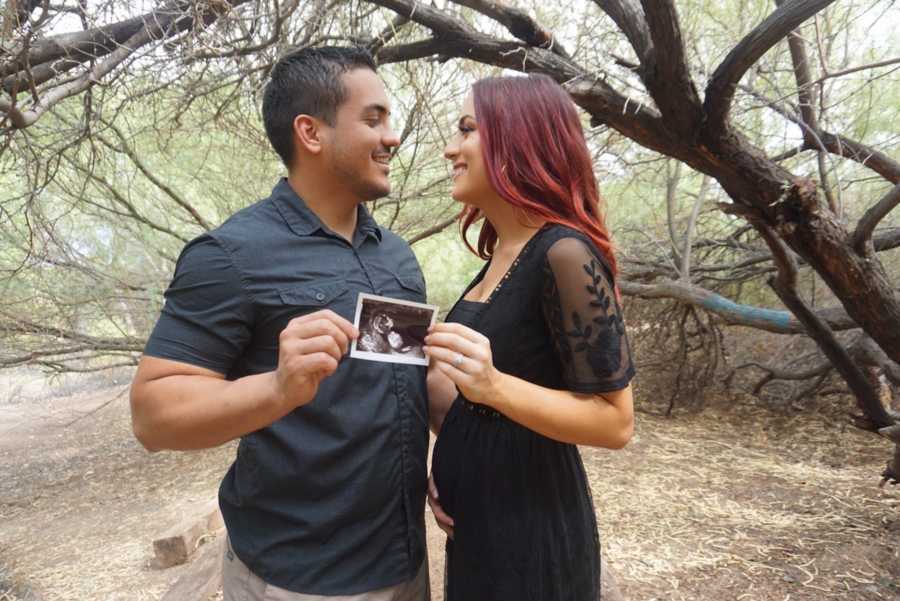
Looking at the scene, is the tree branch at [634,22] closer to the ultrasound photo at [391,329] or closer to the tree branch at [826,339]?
the tree branch at [826,339]

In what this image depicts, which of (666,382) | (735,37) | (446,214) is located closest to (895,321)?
(735,37)

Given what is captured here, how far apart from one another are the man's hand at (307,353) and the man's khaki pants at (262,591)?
51 centimetres

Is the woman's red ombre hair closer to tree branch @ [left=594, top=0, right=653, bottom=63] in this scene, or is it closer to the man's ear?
the man's ear

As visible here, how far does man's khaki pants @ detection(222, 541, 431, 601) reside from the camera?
121 centimetres

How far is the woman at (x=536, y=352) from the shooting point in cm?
116

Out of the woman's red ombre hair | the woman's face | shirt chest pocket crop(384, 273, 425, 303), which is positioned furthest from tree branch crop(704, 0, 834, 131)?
shirt chest pocket crop(384, 273, 425, 303)

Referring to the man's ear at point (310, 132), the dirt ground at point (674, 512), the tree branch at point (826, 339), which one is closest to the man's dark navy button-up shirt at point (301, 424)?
the man's ear at point (310, 132)

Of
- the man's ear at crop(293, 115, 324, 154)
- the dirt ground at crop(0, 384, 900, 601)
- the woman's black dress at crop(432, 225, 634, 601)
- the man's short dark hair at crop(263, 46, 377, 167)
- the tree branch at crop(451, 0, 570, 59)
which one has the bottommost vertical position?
the dirt ground at crop(0, 384, 900, 601)

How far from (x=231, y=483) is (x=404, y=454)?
1.39 feet

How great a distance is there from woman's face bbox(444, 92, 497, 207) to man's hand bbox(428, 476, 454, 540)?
783 millimetres

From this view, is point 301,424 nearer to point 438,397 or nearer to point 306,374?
point 306,374

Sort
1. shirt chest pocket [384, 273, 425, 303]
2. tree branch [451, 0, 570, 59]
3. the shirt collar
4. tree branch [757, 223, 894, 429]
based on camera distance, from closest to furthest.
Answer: the shirt collar → shirt chest pocket [384, 273, 425, 303] → tree branch [451, 0, 570, 59] → tree branch [757, 223, 894, 429]

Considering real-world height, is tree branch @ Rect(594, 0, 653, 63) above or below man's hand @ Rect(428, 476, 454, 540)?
above

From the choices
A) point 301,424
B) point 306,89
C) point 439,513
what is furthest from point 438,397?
point 306,89
